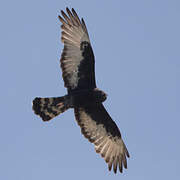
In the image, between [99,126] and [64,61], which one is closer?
[64,61]

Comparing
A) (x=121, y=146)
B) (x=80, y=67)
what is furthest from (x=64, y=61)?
(x=121, y=146)

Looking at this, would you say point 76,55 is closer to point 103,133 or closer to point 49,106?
point 49,106

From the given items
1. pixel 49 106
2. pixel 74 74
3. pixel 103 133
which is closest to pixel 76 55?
pixel 74 74

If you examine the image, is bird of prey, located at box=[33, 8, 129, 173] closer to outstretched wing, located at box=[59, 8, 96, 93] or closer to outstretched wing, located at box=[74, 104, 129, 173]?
outstretched wing, located at box=[59, 8, 96, 93]

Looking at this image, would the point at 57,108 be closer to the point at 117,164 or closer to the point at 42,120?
the point at 42,120

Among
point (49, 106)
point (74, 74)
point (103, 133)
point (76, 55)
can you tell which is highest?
point (76, 55)

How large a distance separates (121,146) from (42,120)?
2.50 metres

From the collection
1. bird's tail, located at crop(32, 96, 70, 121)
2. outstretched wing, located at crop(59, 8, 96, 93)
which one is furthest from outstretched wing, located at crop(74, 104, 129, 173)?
outstretched wing, located at crop(59, 8, 96, 93)

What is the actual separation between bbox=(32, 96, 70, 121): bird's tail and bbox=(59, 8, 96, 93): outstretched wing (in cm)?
40

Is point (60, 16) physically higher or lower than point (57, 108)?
higher

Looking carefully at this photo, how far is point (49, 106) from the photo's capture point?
585 inches

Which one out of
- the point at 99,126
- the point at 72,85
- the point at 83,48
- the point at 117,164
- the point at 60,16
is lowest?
the point at 117,164

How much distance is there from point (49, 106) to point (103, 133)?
2.00 metres

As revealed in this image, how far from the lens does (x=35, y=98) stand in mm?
14977
